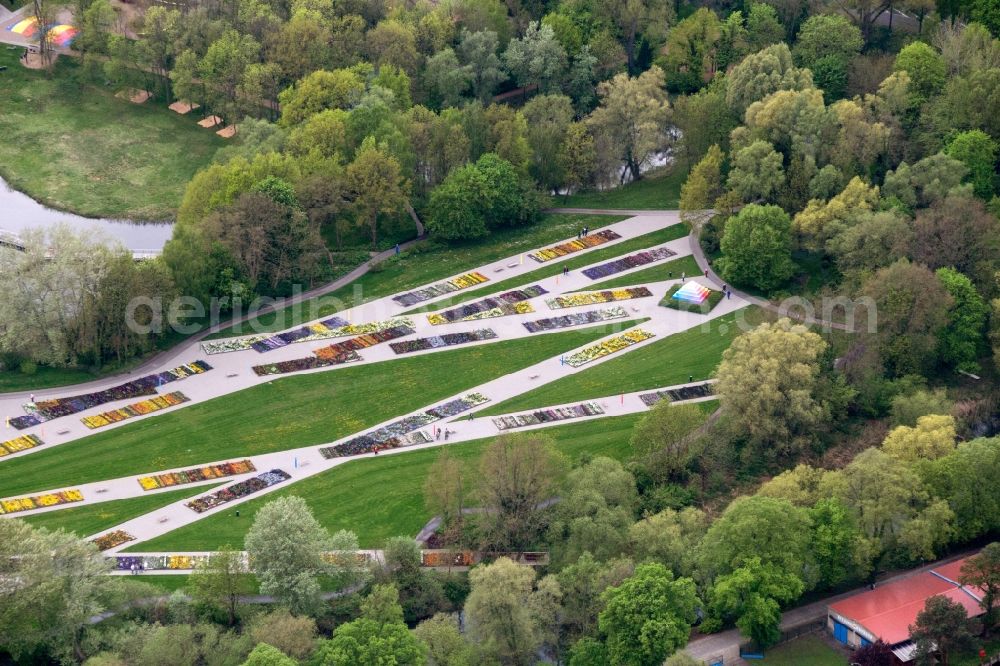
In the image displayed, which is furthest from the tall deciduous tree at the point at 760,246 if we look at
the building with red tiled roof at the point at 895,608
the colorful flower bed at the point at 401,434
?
the building with red tiled roof at the point at 895,608

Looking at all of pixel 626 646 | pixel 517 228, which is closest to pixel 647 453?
pixel 626 646

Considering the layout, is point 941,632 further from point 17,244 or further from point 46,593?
point 17,244

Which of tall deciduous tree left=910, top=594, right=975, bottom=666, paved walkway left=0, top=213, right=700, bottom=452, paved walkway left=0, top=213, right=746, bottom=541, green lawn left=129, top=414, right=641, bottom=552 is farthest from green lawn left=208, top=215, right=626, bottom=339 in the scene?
tall deciduous tree left=910, top=594, right=975, bottom=666

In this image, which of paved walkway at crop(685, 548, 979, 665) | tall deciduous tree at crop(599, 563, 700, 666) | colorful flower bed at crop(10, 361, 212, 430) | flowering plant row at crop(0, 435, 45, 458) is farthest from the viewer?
colorful flower bed at crop(10, 361, 212, 430)

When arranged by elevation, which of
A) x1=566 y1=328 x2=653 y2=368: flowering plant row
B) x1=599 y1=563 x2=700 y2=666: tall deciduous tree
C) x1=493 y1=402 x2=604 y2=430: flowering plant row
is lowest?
x1=599 y1=563 x2=700 y2=666: tall deciduous tree

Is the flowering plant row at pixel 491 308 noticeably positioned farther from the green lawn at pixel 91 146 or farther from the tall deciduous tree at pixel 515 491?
the green lawn at pixel 91 146

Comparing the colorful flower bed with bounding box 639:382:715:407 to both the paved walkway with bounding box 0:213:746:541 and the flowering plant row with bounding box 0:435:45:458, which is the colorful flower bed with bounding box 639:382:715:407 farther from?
the flowering plant row with bounding box 0:435:45:458

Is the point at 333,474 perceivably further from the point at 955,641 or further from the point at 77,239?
the point at 955,641
